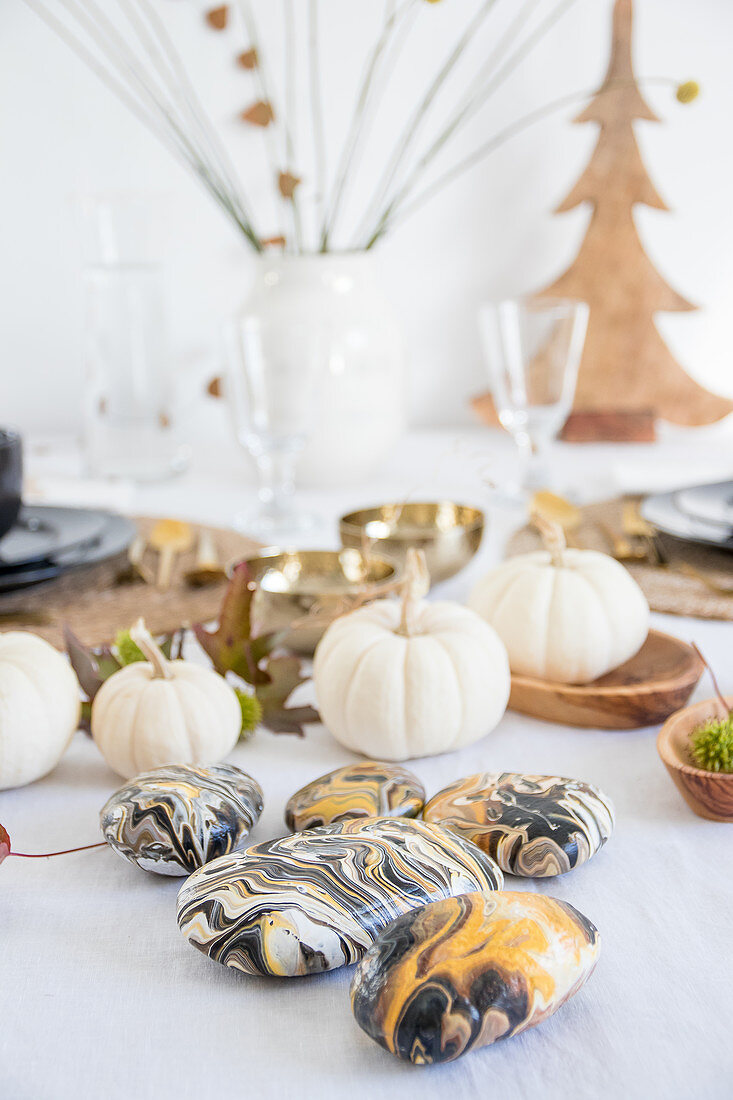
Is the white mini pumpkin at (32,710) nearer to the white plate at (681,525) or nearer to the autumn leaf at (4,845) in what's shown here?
the autumn leaf at (4,845)

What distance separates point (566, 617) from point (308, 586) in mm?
184

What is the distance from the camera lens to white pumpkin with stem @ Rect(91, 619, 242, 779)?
46 centimetres

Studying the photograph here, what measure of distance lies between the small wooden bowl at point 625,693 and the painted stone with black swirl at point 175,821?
18 centimetres

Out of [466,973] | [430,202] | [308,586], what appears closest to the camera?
[466,973]

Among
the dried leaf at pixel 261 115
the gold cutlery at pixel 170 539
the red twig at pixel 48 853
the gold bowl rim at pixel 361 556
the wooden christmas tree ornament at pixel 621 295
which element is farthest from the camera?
the wooden christmas tree ornament at pixel 621 295

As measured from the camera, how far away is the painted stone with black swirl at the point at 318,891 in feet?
1.08

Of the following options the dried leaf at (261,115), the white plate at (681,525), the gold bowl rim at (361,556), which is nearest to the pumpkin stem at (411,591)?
the gold bowl rim at (361,556)

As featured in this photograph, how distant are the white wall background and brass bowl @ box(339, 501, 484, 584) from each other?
80 centimetres

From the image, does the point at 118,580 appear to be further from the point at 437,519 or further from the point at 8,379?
the point at 8,379

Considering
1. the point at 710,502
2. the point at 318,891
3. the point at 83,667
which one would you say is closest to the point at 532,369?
the point at 710,502

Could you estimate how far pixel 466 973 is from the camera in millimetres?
301

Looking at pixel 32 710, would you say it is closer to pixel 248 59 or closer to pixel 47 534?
pixel 47 534

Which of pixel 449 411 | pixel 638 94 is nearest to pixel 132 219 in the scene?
pixel 449 411

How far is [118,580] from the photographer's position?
0.75 m
